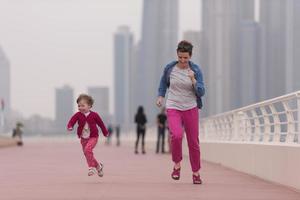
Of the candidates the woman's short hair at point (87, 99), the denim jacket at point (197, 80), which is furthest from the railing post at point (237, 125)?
the denim jacket at point (197, 80)

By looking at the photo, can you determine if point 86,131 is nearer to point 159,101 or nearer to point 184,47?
point 159,101

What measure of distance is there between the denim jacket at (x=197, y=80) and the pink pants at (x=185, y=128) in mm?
225

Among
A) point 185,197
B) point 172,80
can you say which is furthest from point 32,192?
point 172,80

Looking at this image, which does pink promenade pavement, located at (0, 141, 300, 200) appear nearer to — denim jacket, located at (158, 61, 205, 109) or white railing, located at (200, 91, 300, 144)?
white railing, located at (200, 91, 300, 144)

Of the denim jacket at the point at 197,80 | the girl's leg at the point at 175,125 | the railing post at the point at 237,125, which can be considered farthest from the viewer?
the railing post at the point at 237,125

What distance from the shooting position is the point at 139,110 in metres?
26.7

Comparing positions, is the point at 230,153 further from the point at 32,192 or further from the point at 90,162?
the point at 32,192

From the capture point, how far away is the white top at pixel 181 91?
10.5 meters

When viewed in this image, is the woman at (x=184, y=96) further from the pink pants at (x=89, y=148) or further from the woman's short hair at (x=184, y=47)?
the pink pants at (x=89, y=148)

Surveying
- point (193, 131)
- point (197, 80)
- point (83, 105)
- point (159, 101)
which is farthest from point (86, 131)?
point (197, 80)

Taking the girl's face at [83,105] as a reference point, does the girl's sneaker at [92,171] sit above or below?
below

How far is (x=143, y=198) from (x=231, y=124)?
368 inches

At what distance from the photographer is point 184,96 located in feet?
34.7

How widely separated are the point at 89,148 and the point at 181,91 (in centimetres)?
182
